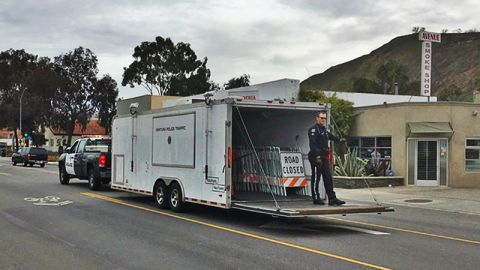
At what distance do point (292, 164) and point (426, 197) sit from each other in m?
Answer: 9.14

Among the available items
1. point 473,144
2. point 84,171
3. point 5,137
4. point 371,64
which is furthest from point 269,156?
point 371,64

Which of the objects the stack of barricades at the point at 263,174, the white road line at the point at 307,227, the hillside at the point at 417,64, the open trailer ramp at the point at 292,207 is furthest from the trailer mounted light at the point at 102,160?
the hillside at the point at 417,64

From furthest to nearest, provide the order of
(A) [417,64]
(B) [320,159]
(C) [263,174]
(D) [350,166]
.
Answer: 1. (A) [417,64]
2. (D) [350,166]
3. (C) [263,174]
4. (B) [320,159]

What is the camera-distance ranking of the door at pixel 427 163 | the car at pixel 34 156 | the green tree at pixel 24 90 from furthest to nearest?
the green tree at pixel 24 90
the car at pixel 34 156
the door at pixel 427 163

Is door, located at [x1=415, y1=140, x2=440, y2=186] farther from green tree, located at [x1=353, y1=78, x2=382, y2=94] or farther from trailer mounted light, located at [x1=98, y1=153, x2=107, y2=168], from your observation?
green tree, located at [x1=353, y1=78, x2=382, y2=94]

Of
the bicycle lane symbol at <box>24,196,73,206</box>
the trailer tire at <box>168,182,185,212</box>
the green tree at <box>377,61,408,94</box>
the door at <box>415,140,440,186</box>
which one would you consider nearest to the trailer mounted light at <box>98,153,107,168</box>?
the bicycle lane symbol at <box>24,196,73,206</box>

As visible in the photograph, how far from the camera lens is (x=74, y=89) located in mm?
73000

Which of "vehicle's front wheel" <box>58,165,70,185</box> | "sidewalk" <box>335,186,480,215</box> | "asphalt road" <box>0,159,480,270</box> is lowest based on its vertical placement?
"sidewalk" <box>335,186,480,215</box>

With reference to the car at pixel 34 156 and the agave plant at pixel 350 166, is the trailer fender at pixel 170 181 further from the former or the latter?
the car at pixel 34 156

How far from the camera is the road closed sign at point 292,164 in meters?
12.0

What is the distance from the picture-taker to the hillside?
114137 millimetres

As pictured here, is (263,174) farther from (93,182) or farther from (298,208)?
(93,182)

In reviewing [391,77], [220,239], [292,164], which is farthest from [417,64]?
[220,239]

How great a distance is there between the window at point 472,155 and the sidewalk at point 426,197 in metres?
1.34
